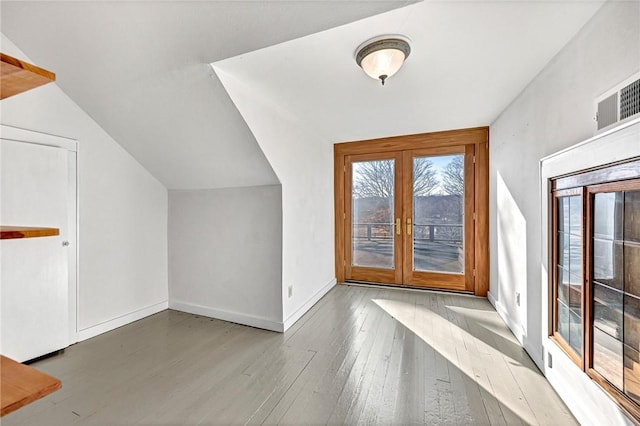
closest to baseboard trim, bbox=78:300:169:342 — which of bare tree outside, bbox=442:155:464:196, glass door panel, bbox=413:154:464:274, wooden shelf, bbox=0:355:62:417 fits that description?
wooden shelf, bbox=0:355:62:417

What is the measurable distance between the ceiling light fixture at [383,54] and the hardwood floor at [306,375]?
2203 millimetres

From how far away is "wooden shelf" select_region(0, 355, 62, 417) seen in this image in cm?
64

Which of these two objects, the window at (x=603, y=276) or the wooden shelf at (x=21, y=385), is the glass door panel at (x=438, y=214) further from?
the wooden shelf at (x=21, y=385)

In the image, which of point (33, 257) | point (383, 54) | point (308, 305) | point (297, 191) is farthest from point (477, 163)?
point (33, 257)

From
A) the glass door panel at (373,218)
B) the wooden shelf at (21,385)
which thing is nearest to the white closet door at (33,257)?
the wooden shelf at (21,385)

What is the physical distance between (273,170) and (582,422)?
278 centimetres

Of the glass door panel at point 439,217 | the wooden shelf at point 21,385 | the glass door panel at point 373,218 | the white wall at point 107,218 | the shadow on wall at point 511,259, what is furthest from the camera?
the glass door panel at point 373,218

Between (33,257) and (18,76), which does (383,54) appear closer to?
(18,76)

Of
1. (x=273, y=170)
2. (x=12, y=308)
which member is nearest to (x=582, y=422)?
(x=273, y=170)

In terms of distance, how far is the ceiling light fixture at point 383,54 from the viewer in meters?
1.74

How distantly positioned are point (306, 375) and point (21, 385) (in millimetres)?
1710

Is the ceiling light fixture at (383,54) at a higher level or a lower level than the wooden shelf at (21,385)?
higher

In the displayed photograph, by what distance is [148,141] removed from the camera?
276 centimetres

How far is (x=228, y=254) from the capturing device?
122 inches
